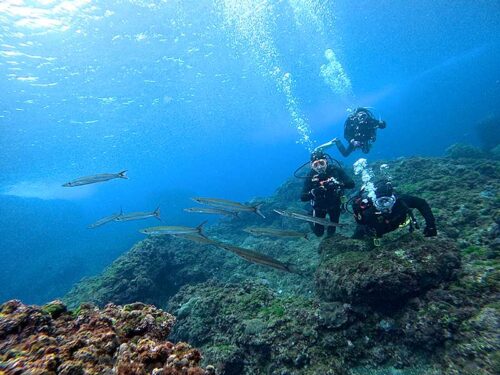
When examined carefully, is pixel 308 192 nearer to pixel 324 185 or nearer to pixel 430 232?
pixel 324 185

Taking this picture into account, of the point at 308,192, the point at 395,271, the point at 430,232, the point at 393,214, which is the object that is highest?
the point at 308,192

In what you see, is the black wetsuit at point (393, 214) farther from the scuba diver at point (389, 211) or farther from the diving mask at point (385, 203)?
the diving mask at point (385, 203)

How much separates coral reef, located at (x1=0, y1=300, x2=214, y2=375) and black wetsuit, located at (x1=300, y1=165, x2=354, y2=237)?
5.71 metres

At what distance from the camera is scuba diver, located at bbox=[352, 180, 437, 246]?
19.3 ft

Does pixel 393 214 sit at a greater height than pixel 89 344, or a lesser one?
greater

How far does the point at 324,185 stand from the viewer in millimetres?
7582

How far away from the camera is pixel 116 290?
9.61 metres

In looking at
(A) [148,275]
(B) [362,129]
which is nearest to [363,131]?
(B) [362,129]

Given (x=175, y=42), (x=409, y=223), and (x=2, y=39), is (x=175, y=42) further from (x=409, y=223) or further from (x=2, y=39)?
(x=409, y=223)

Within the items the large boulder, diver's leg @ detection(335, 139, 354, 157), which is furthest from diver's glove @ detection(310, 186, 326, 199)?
diver's leg @ detection(335, 139, 354, 157)

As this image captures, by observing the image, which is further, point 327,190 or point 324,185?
point 327,190

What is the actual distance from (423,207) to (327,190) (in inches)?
95.0

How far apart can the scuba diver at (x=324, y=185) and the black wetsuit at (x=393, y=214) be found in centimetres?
129

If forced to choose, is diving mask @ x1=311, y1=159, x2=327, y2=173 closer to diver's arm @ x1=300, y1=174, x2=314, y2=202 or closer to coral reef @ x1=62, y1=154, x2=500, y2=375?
diver's arm @ x1=300, y1=174, x2=314, y2=202
